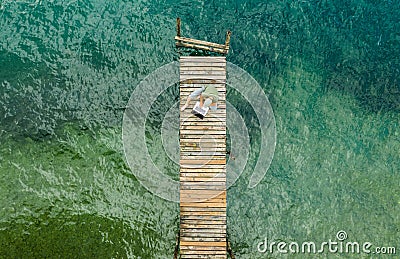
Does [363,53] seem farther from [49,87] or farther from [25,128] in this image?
[25,128]

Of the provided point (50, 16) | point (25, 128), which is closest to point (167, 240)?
point (25, 128)

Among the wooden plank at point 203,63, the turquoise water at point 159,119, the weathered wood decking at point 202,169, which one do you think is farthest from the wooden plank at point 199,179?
the wooden plank at point 203,63

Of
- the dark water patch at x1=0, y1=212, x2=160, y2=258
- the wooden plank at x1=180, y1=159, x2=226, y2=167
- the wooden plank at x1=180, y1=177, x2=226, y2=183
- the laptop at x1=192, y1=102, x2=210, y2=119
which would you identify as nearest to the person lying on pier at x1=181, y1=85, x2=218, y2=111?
the laptop at x1=192, y1=102, x2=210, y2=119

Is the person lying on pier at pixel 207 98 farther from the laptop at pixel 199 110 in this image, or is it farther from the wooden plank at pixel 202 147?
the wooden plank at pixel 202 147

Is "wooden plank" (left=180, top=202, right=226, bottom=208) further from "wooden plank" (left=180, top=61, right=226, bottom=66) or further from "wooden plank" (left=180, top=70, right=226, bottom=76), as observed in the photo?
"wooden plank" (left=180, top=61, right=226, bottom=66)

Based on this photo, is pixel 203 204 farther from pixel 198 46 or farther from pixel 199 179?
pixel 198 46
